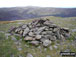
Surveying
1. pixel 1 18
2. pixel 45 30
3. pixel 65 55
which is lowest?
pixel 1 18

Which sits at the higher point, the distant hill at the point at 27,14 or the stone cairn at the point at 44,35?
the stone cairn at the point at 44,35

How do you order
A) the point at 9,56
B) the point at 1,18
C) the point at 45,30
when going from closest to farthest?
the point at 9,56 < the point at 45,30 < the point at 1,18

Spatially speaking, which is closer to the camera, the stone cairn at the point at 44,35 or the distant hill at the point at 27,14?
the stone cairn at the point at 44,35

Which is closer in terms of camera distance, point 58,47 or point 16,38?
point 58,47

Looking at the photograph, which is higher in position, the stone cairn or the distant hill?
the stone cairn

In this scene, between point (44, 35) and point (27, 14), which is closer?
point (44, 35)

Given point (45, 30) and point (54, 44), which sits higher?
point (45, 30)

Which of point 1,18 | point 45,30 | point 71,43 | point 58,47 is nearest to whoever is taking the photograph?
point 58,47

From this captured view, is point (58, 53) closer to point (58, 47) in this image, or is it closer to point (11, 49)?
point (58, 47)

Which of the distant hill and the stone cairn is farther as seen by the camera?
the distant hill

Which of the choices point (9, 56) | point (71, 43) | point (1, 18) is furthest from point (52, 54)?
point (1, 18)

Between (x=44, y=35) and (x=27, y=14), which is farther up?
(x=44, y=35)

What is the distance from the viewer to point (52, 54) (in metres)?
11.9

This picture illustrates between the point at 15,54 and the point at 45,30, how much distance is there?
7021 millimetres
